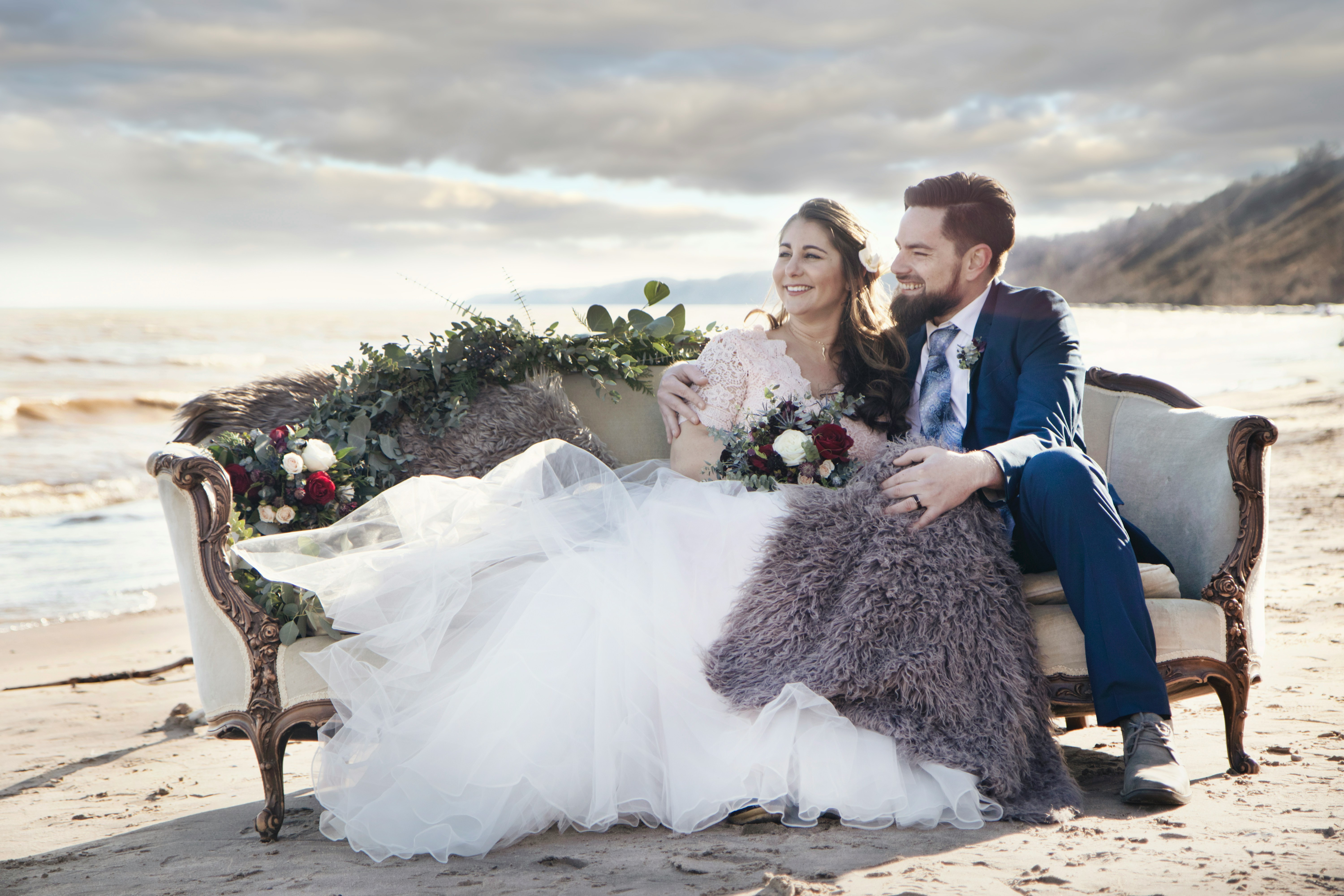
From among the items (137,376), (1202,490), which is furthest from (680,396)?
(137,376)

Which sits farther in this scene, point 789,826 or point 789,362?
point 789,362

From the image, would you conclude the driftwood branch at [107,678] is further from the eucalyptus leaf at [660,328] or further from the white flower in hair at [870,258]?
the white flower in hair at [870,258]

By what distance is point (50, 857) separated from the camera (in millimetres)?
2533

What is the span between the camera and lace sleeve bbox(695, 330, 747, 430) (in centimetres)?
326

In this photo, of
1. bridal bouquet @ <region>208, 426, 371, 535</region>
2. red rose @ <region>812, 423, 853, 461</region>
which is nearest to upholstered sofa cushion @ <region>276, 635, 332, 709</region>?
bridal bouquet @ <region>208, 426, 371, 535</region>

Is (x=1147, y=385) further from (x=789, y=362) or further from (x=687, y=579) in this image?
(x=687, y=579)

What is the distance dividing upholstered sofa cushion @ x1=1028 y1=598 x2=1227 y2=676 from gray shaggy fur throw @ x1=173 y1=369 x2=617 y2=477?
1608 millimetres

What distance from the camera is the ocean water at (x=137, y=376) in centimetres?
625

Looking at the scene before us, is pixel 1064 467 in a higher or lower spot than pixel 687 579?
higher

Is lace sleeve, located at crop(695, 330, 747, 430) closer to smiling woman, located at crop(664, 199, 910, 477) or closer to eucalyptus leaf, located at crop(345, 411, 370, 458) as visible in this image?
smiling woman, located at crop(664, 199, 910, 477)

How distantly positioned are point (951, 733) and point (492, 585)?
4.18 ft

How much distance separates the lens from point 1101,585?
2521mm

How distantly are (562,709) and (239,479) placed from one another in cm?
140

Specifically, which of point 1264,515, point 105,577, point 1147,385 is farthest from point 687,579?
point 105,577
